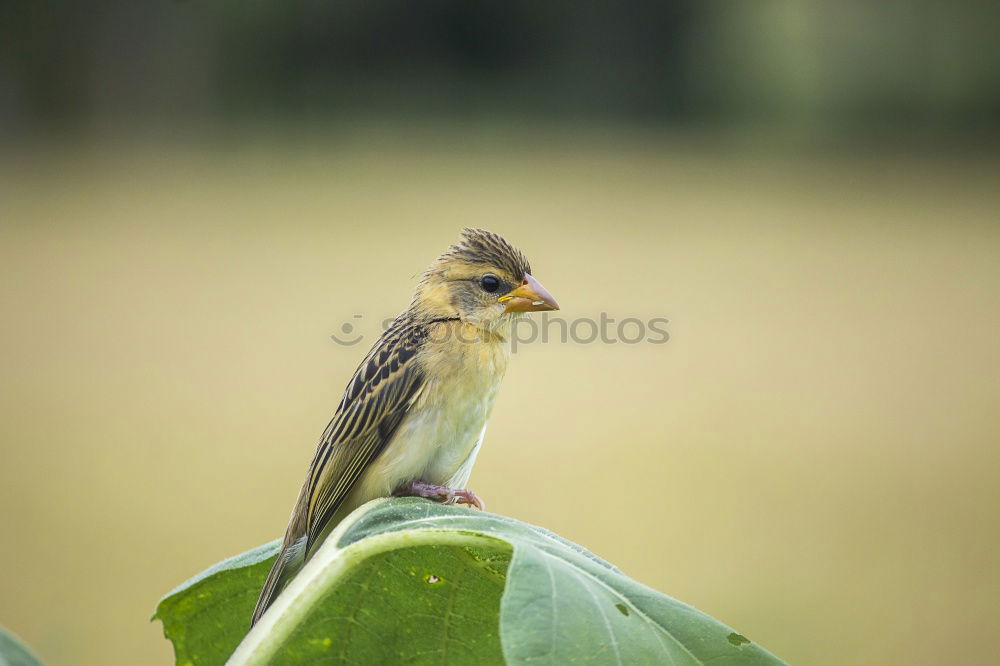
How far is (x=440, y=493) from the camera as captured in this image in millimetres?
2709

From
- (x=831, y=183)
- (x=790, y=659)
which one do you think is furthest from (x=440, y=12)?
(x=790, y=659)

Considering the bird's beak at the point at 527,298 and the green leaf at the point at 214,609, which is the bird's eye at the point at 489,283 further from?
the green leaf at the point at 214,609

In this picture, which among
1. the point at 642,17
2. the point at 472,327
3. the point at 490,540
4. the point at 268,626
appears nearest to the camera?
the point at 268,626

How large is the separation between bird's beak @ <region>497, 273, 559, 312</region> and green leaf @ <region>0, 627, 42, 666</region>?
191 cm

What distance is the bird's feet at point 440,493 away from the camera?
2693 mm

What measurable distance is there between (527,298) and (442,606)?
5.26 ft

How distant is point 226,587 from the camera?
1.79m

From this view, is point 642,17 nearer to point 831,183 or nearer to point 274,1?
point 831,183

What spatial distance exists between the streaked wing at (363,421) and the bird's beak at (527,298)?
29 cm

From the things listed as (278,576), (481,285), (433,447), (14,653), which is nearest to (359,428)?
(433,447)

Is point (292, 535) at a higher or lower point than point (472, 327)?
lower

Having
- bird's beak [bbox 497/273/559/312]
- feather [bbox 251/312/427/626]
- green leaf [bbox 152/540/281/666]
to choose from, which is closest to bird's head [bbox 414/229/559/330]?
bird's beak [bbox 497/273/559/312]

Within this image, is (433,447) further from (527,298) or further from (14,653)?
(14,653)

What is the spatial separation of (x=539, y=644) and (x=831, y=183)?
89.1ft
